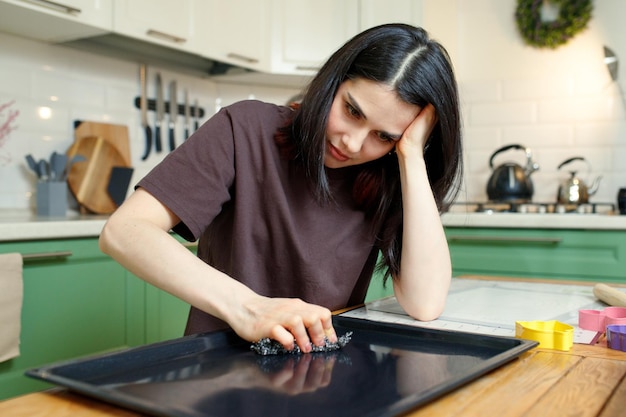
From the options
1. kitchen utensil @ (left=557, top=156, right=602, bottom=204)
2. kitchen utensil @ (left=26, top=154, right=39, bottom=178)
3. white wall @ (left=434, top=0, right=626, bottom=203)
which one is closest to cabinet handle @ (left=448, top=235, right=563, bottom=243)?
kitchen utensil @ (left=557, top=156, right=602, bottom=204)

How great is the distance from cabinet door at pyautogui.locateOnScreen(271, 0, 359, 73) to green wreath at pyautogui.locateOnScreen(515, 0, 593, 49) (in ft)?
2.64

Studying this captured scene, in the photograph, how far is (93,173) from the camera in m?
2.40

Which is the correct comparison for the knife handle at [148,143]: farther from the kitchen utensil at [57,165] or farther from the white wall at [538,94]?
the white wall at [538,94]

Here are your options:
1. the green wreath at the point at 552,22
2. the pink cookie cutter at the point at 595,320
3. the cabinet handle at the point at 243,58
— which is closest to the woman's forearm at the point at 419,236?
the pink cookie cutter at the point at 595,320

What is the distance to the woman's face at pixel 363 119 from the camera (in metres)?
1.12

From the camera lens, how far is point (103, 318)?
193cm

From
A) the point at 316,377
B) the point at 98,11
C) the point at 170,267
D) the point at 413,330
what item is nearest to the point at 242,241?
the point at 170,267

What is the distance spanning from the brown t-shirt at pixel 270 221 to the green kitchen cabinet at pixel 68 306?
2.22 ft

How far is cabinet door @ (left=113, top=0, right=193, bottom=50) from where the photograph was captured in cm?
223

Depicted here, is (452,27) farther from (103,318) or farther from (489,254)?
(103,318)

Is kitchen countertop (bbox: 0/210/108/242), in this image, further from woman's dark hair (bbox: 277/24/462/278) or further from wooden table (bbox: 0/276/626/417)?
wooden table (bbox: 0/276/626/417)

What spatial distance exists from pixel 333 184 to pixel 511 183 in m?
1.74

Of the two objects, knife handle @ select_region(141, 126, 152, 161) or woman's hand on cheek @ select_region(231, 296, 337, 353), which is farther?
knife handle @ select_region(141, 126, 152, 161)

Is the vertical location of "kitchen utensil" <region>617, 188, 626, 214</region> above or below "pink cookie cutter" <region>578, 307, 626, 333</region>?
above
